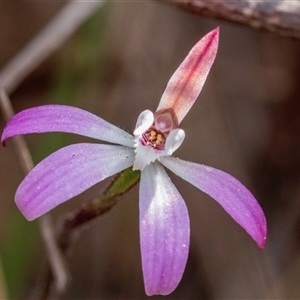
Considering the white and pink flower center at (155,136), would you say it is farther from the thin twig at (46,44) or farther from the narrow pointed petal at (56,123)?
the thin twig at (46,44)

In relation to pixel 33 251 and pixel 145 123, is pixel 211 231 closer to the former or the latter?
pixel 33 251

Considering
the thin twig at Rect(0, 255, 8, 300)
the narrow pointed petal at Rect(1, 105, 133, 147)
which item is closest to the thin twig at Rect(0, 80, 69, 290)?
the thin twig at Rect(0, 255, 8, 300)

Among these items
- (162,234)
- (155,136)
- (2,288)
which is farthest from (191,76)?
(2,288)

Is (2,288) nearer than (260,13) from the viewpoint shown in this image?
No

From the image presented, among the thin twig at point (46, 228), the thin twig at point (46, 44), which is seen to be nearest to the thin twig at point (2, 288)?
the thin twig at point (46, 228)

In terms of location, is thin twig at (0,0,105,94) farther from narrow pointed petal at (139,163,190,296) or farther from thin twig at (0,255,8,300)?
narrow pointed petal at (139,163,190,296)

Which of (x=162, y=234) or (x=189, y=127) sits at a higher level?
(x=189, y=127)

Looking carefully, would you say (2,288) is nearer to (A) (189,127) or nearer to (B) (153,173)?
(B) (153,173)
